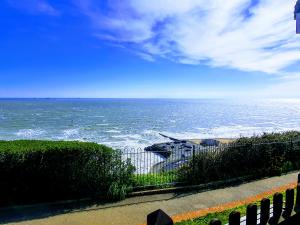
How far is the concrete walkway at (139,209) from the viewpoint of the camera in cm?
866

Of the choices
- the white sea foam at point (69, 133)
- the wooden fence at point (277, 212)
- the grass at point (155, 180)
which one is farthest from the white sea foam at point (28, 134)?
the wooden fence at point (277, 212)

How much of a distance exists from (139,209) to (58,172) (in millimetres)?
2749

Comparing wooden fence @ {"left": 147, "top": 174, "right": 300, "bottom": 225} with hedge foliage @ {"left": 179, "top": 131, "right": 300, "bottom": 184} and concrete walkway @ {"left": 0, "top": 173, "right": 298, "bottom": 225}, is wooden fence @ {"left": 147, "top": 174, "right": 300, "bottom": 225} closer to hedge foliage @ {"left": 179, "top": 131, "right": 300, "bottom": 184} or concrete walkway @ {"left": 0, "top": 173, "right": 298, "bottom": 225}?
concrete walkway @ {"left": 0, "top": 173, "right": 298, "bottom": 225}

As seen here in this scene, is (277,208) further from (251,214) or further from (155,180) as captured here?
(155,180)

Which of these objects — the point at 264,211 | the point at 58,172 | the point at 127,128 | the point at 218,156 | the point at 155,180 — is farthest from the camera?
the point at 127,128

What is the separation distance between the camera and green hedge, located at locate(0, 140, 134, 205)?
9531 mm

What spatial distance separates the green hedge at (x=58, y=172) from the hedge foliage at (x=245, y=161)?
2699mm

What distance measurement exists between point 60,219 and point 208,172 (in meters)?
5.93

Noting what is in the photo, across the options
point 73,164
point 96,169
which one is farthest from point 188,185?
point 73,164

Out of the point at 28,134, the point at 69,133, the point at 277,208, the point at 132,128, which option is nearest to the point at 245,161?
the point at 277,208

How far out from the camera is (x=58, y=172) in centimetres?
1004

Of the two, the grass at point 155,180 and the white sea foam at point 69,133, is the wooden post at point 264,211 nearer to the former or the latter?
the grass at point 155,180

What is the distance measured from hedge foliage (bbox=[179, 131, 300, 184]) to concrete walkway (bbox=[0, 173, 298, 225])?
45.5 inches

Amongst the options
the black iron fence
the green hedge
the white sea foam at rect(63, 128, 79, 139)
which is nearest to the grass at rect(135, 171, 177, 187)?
the black iron fence
